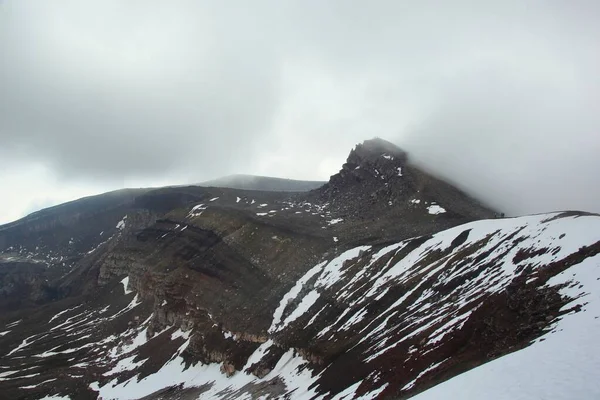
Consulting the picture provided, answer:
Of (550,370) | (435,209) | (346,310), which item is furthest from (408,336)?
(435,209)

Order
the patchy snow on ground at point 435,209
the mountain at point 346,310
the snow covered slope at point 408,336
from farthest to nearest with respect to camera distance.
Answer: the patchy snow on ground at point 435,209
the mountain at point 346,310
the snow covered slope at point 408,336

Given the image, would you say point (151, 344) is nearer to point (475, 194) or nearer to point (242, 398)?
point (242, 398)

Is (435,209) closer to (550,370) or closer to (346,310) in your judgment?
(346,310)

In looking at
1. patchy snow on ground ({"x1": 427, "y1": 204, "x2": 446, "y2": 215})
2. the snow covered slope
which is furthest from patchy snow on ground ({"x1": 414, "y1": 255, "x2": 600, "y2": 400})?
patchy snow on ground ({"x1": 427, "y1": 204, "x2": 446, "y2": 215})

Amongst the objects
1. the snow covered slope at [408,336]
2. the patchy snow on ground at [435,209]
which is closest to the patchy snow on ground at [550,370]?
the snow covered slope at [408,336]

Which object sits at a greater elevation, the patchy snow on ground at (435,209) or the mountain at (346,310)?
the patchy snow on ground at (435,209)

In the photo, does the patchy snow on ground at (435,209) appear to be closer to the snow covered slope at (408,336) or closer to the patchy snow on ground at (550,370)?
the snow covered slope at (408,336)
